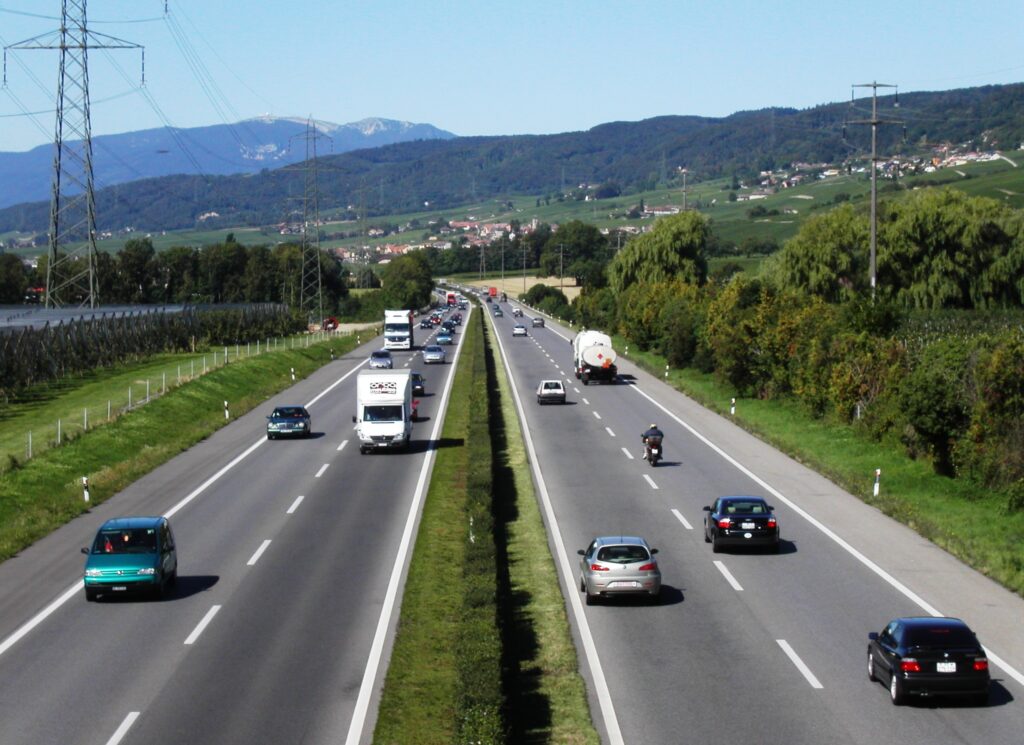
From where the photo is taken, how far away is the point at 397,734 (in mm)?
17344

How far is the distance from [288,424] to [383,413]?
6298 millimetres

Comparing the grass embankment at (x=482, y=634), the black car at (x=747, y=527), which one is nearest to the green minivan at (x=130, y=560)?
the grass embankment at (x=482, y=634)

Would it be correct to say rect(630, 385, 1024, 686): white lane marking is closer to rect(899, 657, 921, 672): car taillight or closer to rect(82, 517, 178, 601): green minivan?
rect(899, 657, 921, 672): car taillight

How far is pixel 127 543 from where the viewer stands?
87.3 feet

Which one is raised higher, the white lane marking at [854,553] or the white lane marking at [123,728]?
the white lane marking at [123,728]

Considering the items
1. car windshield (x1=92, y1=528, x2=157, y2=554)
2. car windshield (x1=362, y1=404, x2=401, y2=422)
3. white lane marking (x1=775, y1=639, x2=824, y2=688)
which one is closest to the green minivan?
car windshield (x1=92, y1=528, x2=157, y2=554)

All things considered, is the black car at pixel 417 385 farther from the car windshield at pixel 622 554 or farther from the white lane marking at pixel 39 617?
the car windshield at pixel 622 554

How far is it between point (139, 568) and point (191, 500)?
13.3 metres

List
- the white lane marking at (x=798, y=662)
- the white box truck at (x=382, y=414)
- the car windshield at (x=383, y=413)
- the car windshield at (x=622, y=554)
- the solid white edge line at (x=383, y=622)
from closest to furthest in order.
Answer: the solid white edge line at (x=383, y=622) < the white lane marking at (x=798, y=662) < the car windshield at (x=622, y=554) < the white box truck at (x=382, y=414) < the car windshield at (x=383, y=413)

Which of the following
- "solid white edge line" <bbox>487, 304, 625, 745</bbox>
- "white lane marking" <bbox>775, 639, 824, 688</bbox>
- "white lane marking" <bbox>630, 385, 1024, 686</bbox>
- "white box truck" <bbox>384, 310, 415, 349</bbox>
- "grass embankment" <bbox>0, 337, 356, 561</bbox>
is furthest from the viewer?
"white box truck" <bbox>384, 310, 415, 349</bbox>

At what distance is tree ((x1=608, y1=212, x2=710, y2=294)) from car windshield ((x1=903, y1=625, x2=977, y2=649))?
98.1m

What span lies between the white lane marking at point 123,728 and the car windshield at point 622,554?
1016cm

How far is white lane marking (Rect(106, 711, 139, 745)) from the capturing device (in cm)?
1750

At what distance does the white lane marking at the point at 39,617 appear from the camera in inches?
918
